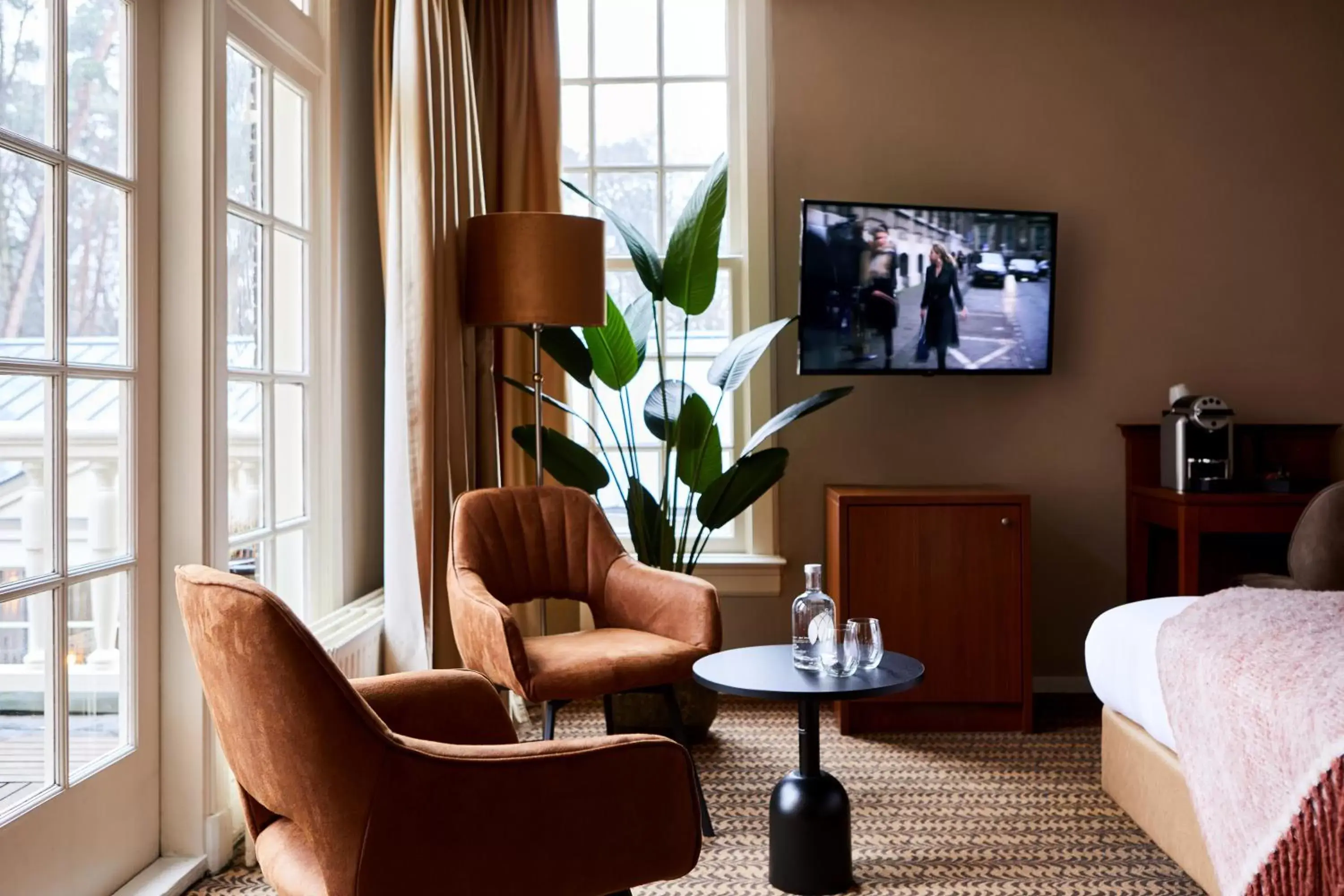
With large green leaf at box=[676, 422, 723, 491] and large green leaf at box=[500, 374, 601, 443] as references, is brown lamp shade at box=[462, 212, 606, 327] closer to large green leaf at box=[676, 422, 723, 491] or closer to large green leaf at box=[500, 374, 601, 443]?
large green leaf at box=[500, 374, 601, 443]

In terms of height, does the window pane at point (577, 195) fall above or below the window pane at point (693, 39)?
below

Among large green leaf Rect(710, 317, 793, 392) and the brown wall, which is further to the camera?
the brown wall

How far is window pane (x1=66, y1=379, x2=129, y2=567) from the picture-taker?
2.11 metres

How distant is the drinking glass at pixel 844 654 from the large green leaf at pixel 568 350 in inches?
58.5

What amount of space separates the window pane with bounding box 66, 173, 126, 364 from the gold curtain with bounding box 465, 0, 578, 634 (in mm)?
1794

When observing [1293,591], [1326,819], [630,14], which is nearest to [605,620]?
[1293,591]

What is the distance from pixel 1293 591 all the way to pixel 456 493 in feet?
7.29

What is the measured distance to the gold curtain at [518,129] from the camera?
13.2 feet

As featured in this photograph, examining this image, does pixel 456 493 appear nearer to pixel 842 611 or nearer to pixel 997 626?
pixel 842 611

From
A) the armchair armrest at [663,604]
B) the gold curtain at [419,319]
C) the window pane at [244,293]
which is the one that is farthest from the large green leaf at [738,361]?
the window pane at [244,293]

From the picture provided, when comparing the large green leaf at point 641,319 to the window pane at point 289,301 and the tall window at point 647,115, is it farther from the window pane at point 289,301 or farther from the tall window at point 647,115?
the window pane at point 289,301

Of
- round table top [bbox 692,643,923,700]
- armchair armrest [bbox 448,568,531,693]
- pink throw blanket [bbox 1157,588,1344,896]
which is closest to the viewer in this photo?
pink throw blanket [bbox 1157,588,1344,896]

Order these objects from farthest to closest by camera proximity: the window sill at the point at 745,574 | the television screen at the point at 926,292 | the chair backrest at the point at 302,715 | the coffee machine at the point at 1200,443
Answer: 1. the window sill at the point at 745,574
2. the television screen at the point at 926,292
3. the coffee machine at the point at 1200,443
4. the chair backrest at the point at 302,715

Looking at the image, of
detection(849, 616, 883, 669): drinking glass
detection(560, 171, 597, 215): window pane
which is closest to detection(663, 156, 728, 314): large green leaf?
detection(560, 171, 597, 215): window pane
